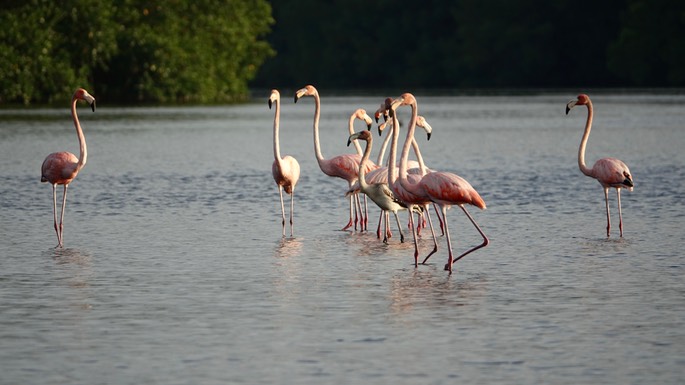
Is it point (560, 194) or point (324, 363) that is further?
point (560, 194)

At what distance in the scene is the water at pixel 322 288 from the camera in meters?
8.48

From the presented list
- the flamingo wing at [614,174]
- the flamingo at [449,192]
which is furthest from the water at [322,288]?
the flamingo wing at [614,174]

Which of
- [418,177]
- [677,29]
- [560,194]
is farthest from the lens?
[677,29]

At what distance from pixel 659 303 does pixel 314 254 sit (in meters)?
4.21

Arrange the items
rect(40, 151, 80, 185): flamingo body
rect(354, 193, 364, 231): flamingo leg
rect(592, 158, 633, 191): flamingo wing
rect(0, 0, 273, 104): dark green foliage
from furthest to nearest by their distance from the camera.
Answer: rect(0, 0, 273, 104): dark green foliage, rect(354, 193, 364, 231): flamingo leg, rect(40, 151, 80, 185): flamingo body, rect(592, 158, 633, 191): flamingo wing

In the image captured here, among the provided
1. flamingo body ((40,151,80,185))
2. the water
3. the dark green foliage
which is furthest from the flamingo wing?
the dark green foliage

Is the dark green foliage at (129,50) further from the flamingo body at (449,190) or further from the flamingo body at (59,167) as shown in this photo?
the flamingo body at (449,190)

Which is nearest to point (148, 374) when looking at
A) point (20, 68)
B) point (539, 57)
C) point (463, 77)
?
point (20, 68)

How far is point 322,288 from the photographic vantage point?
1150cm

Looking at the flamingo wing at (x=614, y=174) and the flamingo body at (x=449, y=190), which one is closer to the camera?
the flamingo body at (x=449, y=190)

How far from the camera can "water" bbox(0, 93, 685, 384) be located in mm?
8484

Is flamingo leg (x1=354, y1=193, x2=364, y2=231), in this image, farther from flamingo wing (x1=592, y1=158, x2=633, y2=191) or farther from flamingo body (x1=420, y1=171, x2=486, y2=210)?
flamingo body (x1=420, y1=171, x2=486, y2=210)

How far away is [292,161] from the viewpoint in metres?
16.7

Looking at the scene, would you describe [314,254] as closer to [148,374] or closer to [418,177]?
[418,177]
